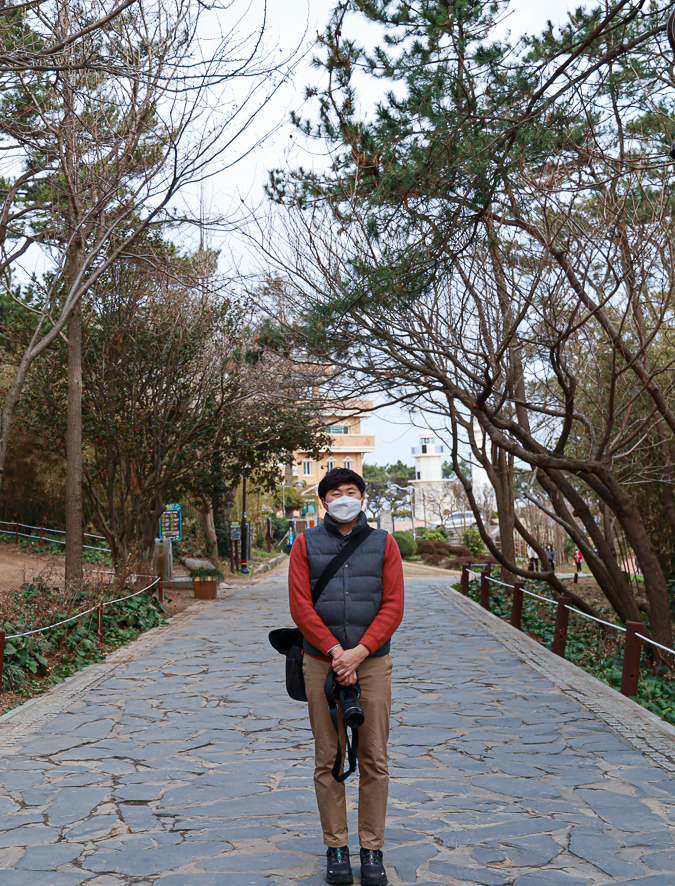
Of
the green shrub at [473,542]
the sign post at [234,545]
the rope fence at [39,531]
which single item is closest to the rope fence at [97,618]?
the sign post at [234,545]

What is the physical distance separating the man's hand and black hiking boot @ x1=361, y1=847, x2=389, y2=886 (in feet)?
2.64

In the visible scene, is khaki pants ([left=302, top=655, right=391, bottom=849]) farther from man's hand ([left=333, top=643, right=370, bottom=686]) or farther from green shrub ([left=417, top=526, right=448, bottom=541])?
green shrub ([left=417, top=526, right=448, bottom=541])

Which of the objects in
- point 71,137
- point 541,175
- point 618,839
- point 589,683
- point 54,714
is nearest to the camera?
point 618,839

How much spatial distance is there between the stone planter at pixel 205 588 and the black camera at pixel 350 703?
1565cm

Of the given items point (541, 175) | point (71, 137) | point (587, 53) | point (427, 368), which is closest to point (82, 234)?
point (71, 137)

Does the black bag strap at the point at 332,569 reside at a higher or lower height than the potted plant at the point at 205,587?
higher

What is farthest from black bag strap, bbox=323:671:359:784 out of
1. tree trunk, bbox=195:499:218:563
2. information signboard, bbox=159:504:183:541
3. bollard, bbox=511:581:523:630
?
tree trunk, bbox=195:499:218:563

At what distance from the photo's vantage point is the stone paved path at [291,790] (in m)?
4.31

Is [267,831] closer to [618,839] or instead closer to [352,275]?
[618,839]

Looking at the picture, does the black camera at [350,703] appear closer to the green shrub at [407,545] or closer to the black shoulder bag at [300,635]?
the black shoulder bag at [300,635]

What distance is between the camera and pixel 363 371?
482 inches

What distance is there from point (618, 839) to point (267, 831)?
6.37 ft

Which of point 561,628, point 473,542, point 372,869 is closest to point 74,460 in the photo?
point 561,628

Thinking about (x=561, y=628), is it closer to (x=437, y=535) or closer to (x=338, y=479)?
(x=338, y=479)
